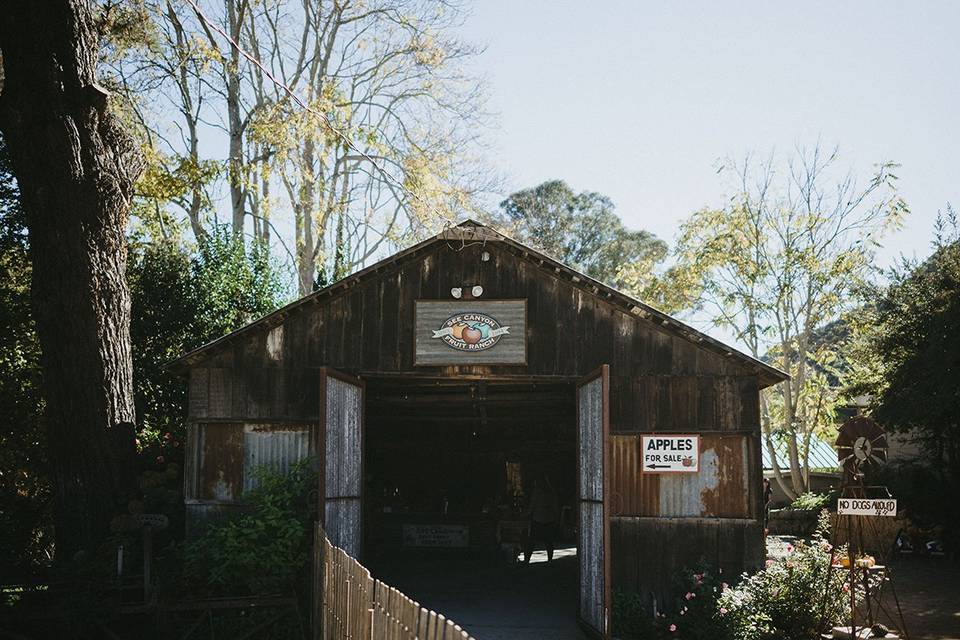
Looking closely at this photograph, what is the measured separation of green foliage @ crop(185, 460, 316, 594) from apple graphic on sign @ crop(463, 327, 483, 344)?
286 centimetres

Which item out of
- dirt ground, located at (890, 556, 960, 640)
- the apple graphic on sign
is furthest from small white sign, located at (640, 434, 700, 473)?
dirt ground, located at (890, 556, 960, 640)

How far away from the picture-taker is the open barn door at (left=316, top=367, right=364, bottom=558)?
11.6 metres

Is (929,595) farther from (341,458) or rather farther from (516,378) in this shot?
(341,458)

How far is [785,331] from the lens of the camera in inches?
1014

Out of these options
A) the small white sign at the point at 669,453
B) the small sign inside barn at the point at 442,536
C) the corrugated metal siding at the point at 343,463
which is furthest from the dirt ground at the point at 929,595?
the small sign inside barn at the point at 442,536

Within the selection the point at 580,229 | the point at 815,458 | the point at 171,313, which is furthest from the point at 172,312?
the point at 580,229

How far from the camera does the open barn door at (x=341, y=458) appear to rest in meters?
11.6

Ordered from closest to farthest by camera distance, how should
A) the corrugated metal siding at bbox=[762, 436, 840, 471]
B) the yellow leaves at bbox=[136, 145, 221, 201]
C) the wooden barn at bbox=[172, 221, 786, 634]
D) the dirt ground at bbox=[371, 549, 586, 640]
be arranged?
the dirt ground at bbox=[371, 549, 586, 640]
the wooden barn at bbox=[172, 221, 786, 634]
the yellow leaves at bbox=[136, 145, 221, 201]
the corrugated metal siding at bbox=[762, 436, 840, 471]

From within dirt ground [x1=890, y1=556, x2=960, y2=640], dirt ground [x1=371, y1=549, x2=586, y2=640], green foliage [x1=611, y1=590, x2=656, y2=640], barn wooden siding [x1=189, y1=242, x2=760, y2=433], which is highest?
barn wooden siding [x1=189, y1=242, x2=760, y2=433]

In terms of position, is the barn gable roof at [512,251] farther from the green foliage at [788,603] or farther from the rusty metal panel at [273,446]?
the green foliage at [788,603]

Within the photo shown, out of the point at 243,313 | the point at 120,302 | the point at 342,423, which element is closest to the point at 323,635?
the point at 342,423

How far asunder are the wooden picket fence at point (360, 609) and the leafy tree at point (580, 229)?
36508mm

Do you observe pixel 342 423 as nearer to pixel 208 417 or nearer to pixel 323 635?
pixel 208 417

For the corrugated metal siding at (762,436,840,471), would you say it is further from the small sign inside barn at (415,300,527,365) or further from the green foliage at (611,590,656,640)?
the small sign inside barn at (415,300,527,365)
